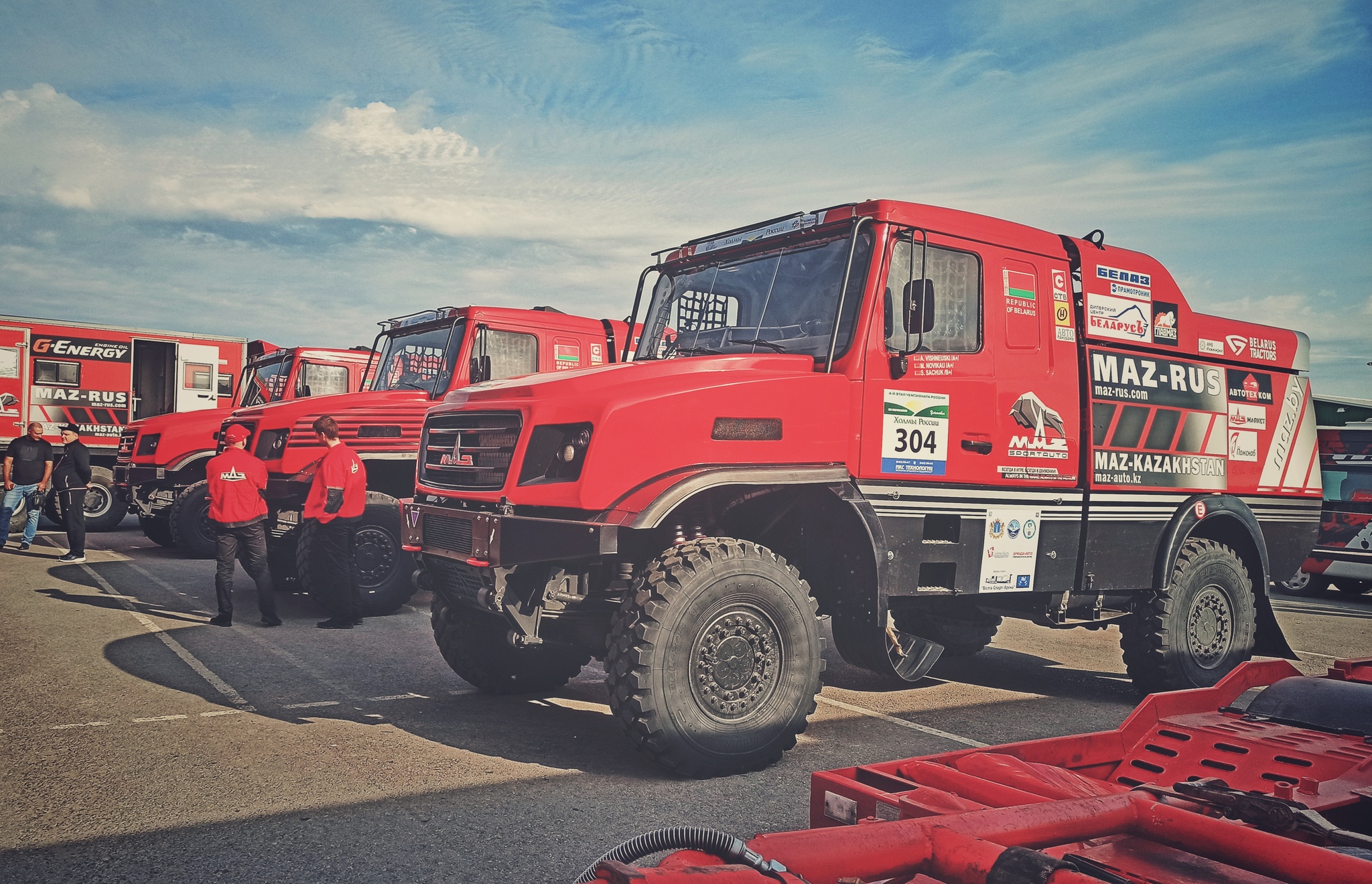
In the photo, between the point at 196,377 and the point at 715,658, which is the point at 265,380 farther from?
the point at 715,658

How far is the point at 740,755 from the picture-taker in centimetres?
473

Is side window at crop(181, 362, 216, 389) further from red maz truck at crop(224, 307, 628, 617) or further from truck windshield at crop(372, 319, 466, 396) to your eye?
truck windshield at crop(372, 319, 466, 396)

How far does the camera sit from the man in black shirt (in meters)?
12.6

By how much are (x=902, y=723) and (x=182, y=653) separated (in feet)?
17.1

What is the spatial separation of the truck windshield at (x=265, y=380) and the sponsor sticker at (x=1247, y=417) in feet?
35.4

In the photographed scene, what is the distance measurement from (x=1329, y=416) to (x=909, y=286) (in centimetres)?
1403

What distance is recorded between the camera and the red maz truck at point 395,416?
30.6ft

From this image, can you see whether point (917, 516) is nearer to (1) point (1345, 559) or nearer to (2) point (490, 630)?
(2) point (490, 630)

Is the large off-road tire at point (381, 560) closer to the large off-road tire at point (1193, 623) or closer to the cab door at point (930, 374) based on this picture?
the cab door at point (930, 374)

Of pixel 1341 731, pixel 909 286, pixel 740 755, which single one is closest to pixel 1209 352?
pixel 909 286

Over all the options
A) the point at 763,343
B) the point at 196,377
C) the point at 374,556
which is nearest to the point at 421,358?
the point at 374,556

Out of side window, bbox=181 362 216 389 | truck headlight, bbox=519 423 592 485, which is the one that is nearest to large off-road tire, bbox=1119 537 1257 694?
truck headlight, bbox=519 423 592 485

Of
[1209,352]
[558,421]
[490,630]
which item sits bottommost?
[490,630]

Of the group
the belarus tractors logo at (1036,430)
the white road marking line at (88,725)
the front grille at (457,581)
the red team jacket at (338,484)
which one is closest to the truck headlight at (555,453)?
the front grille at (457,581)
